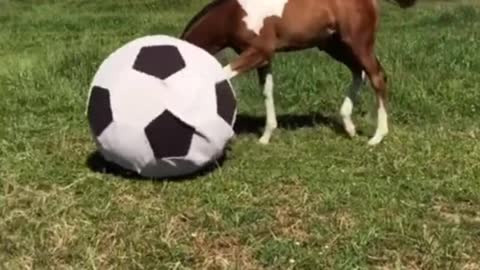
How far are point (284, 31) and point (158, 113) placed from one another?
1.47m

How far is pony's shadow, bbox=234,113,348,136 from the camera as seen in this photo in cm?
735

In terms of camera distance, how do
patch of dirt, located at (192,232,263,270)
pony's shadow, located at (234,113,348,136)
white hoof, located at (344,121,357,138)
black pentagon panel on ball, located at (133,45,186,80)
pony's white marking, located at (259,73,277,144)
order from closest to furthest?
patch of dirt, located at (192,232,263,270), black pentagon panel on ball, located at (133,45,186,80), pony's white marking, located at (259,73,277,144), white hoof, located at (344,121,357,138), pony's shadow, located at (234,113,348,136)

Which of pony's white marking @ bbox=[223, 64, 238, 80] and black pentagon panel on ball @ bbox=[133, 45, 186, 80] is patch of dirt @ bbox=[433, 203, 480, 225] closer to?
black pentagon panel on ball @ bbox=[133, 45, 186, 80]

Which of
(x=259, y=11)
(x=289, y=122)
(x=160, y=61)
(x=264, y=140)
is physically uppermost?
(x=160, y=61)

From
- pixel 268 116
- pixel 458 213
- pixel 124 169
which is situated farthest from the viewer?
pixel 268 116

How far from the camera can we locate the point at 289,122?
7684 millimetres

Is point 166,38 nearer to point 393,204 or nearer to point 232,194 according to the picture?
point 232,194

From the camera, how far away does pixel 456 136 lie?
6.93 metres

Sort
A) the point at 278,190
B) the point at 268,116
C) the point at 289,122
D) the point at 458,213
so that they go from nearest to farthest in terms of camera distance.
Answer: the point at 458,213, the point at 278,190, the point at 268,116, the point at 289,122

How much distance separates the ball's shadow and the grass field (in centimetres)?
6

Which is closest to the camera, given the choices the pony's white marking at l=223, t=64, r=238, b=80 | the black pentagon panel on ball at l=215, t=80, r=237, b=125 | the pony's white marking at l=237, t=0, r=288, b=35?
the black pentagon panel on ball at l=215, t=80, r=237, b=125

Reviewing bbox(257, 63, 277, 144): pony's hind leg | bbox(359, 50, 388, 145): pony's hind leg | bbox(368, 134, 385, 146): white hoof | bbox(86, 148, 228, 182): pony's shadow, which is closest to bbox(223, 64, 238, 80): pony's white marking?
bbox(257, 63, 277, 144): pony's hind leg

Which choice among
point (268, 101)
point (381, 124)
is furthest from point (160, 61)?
point (381, 124)

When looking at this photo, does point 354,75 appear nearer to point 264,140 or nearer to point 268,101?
point 268,101
